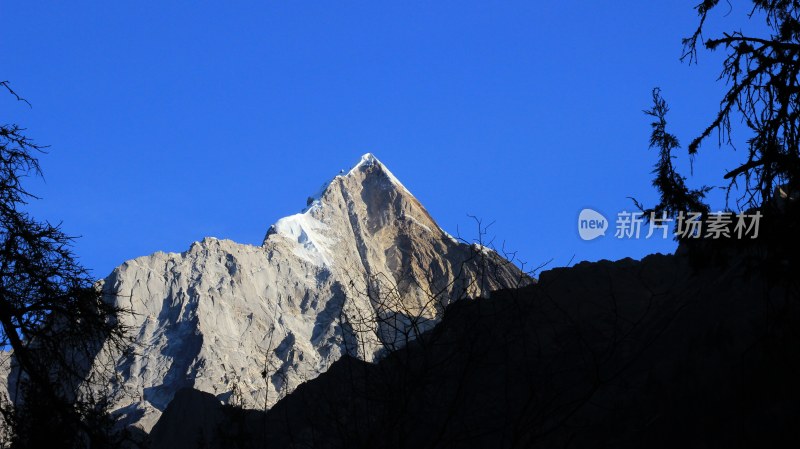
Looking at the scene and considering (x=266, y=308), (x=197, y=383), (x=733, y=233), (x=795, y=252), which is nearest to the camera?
(x=795, y=252)

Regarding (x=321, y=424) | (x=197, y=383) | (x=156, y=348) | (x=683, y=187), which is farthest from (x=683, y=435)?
(x=156, y=348)

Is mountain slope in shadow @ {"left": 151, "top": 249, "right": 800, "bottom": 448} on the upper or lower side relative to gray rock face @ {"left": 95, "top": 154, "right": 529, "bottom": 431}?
lower

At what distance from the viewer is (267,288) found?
4149 inches

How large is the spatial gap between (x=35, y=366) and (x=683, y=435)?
1809cm

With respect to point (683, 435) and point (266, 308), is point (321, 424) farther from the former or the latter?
point (266, 308)

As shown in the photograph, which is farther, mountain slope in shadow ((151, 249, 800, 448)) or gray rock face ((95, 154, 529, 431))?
gray rock face ((95, 154, 529, 431))

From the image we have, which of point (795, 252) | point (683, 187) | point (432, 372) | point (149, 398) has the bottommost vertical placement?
point (432, 372)

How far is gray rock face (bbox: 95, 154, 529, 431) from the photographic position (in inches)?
3556

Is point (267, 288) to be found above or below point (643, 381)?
above

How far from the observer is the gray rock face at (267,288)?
90.3m

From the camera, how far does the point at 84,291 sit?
653 cm

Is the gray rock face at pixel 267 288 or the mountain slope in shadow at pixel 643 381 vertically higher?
the gray rock face at pixel 267 288

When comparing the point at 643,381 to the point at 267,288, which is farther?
the point at 267,288

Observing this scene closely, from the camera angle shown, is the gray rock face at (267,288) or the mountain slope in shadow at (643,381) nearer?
the mountain slope in shadow at (643,381)
